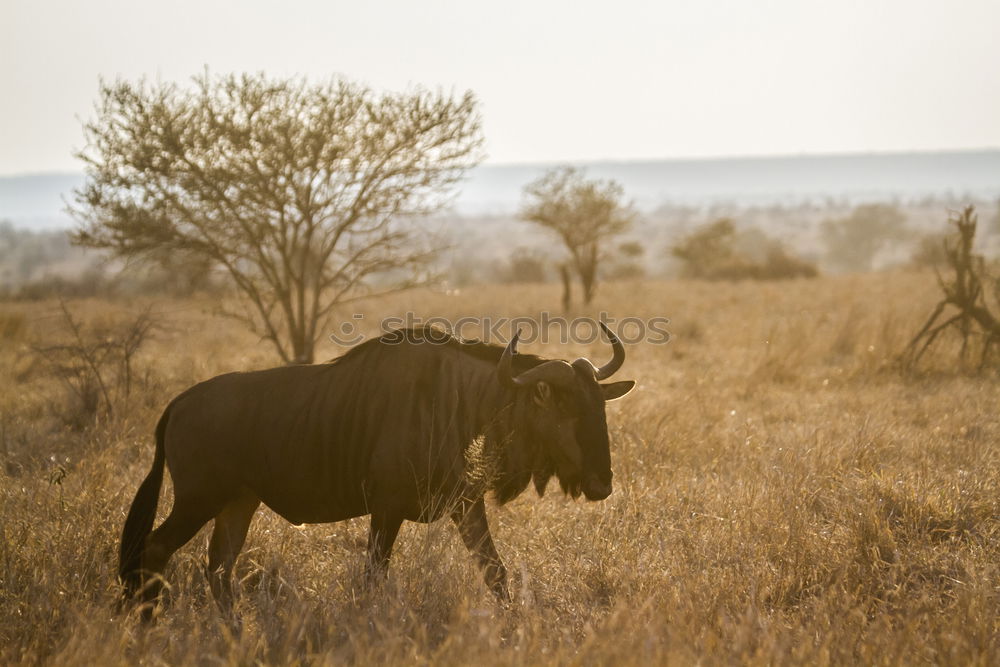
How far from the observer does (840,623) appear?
11.9 feet

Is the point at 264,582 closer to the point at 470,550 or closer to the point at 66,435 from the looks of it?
the point at 470,550

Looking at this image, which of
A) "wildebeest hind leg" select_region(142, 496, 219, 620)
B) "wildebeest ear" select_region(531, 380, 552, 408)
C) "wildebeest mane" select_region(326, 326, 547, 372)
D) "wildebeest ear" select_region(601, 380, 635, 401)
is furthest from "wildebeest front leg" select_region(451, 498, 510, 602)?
"wildebeest hind leg" select_region(142, 496, 219, 620)

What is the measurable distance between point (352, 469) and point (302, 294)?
23.4 ft

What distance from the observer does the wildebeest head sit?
4.21 metres

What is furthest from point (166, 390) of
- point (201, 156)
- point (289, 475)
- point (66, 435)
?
point (289, 475)

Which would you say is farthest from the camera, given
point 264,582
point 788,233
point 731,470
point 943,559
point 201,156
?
point 788,233

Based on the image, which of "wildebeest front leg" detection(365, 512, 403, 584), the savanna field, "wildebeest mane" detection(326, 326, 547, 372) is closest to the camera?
the savanna field

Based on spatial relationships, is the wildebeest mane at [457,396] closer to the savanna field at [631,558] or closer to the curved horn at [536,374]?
the curved horn at [536,374]

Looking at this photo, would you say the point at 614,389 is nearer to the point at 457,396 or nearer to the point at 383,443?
the point at 457,396

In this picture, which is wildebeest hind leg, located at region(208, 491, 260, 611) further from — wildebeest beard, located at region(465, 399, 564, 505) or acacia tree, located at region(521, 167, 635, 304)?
acacia tree, located at region(521, 167, 635, 304)

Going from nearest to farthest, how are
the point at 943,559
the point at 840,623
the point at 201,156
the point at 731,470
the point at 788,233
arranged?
1. the point at 840,623
2. the point at 943,559
3. the point at 731,470
4. the point at 201,156
5. the point at 788,233

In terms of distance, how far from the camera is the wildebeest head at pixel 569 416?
4.21 metres

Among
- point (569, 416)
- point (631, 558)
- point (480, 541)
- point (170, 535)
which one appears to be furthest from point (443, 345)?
point (170, 535)

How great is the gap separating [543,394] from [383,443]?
0.87 metres
